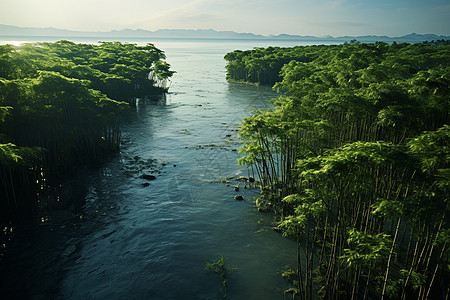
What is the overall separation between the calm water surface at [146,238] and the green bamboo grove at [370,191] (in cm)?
188

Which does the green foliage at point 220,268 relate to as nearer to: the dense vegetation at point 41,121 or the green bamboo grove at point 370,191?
the green bamboo grove at point 370,191

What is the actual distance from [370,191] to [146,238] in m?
11.2

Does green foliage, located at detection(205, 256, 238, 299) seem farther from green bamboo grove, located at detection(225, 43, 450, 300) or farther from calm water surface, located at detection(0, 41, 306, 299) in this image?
green bamboo grove, located at detection(225, 43, 450, 300)

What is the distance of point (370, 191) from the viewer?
9.82 m

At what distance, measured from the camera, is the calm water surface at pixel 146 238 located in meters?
12.2

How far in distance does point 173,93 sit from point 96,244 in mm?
48682

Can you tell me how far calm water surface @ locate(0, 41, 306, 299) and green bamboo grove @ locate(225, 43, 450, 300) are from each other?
1877mm

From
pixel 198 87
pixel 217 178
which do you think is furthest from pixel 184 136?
pixel 198 87

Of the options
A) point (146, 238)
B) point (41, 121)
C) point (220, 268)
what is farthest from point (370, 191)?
point (41, 121)

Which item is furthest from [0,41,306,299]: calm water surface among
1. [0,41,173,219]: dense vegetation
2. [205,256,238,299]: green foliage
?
[0,41,173,219]: dense vegetation

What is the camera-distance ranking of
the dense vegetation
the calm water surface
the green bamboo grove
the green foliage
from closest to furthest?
1. the green bamboo grove
2. the calm water surface
3. the green foliage
4. the dense vegetation

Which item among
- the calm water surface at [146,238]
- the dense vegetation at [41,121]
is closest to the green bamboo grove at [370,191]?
the calm water surface at [146,238]

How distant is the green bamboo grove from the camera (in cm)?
807

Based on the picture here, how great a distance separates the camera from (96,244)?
582 inches
